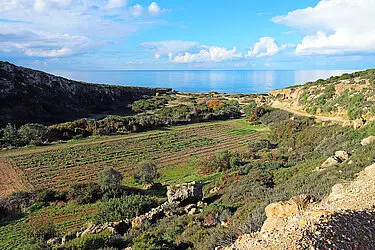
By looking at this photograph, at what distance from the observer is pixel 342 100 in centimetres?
3011

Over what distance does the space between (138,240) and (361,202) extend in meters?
6.19

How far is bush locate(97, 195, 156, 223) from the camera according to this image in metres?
13.9

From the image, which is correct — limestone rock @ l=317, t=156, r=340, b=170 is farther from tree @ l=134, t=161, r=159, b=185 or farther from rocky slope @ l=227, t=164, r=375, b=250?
tree @ l=134, t=161, r=159, b=185

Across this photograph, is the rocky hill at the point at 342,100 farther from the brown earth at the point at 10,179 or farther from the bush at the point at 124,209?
the brown earth at the point at 10,179

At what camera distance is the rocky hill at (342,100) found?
24209 millimetres

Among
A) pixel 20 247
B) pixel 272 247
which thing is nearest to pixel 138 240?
pixel 272 247

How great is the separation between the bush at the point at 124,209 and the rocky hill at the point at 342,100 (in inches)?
710

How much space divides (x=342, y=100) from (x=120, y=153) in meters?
26.0

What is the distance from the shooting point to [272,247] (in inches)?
185

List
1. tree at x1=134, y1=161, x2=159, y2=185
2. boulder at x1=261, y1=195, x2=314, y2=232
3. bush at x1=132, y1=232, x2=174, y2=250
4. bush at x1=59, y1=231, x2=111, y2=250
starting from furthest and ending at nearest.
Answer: tree at x1=134, y1=161, x2=159, y2=185, bush at x1=59, y1=231, x2=111, y2=250, bush at x1=132, y1=232, x2=174, y2=250, boulder at x1=261, y1=195, x2=314, y2=232

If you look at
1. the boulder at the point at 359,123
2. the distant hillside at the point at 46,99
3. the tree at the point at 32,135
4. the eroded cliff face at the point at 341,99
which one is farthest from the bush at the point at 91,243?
the distant hillside at the point at 46,99

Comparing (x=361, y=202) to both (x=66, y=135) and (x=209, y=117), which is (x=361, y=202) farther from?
(x=209, y=117)

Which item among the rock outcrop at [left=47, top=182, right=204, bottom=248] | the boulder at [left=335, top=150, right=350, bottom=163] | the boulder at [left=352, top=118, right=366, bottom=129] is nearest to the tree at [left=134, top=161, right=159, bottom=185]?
the rock outcrop at [left=47, top=182, right=204, bottom=248]

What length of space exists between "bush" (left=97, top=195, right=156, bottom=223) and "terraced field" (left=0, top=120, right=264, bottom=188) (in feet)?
30.2
